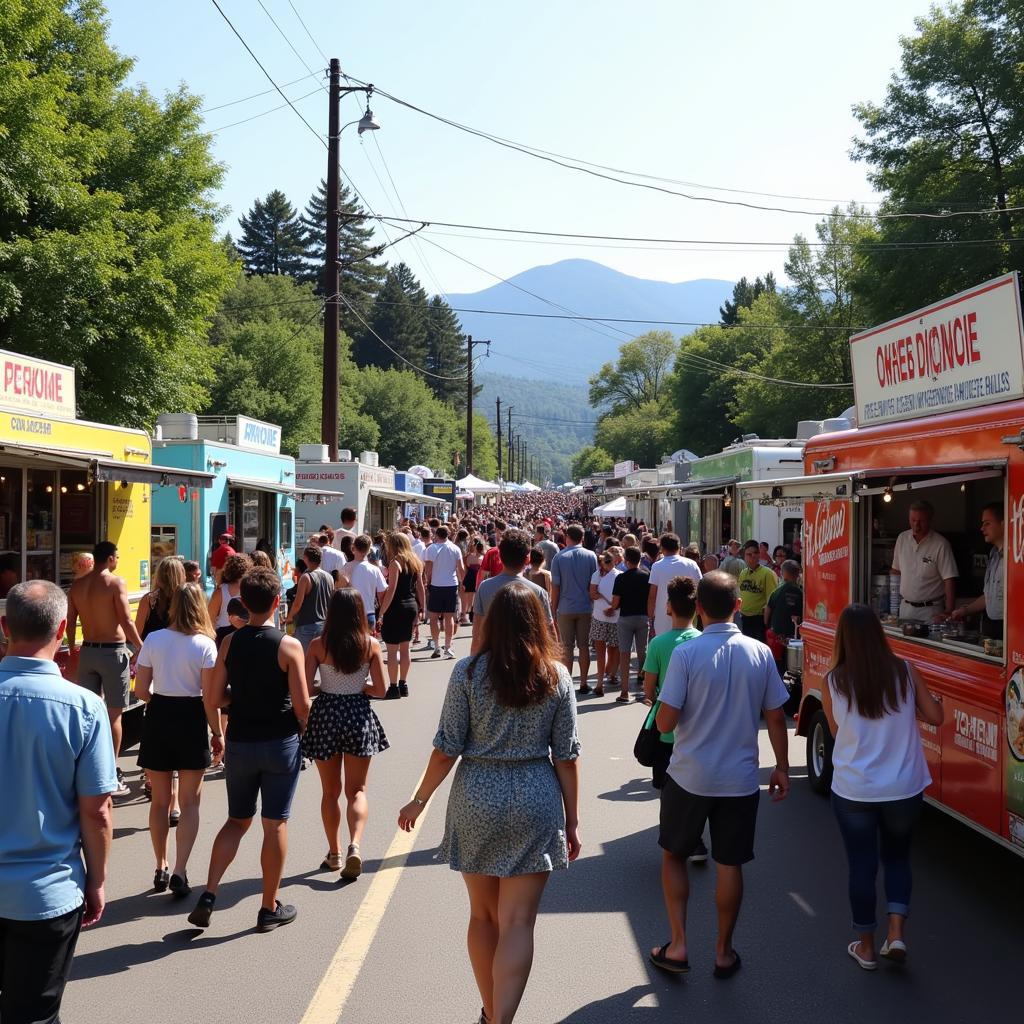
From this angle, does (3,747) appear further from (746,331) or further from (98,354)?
(746,331)

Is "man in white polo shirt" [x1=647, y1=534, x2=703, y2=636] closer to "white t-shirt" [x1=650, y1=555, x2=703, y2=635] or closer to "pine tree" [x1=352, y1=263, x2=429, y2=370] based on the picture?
"white t-shirt" [x1=650, y1=555, x2=703, y2=635]

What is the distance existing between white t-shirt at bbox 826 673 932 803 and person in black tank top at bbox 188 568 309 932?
2.69 metres

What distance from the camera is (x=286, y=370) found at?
1993 inches

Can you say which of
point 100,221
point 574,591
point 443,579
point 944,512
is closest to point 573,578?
point 574,591

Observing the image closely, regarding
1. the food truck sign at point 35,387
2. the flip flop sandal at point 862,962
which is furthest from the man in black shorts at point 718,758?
the food truck sign at point 35,387

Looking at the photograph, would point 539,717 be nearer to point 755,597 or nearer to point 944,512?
point 944,512

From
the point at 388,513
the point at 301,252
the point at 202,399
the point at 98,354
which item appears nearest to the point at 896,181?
the point at 388,513

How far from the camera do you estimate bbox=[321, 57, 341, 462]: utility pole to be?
72.5 ft

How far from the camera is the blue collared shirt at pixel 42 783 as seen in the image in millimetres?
3363

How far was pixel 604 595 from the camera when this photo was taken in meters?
13.5

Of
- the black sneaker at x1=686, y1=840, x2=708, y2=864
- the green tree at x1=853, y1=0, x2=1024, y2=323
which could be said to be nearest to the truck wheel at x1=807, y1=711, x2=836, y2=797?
the black sneaker at x1=686, y1=840, x2=708, y2=864

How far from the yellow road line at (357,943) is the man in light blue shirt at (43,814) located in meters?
1.36

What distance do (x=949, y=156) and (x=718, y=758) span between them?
31016mm

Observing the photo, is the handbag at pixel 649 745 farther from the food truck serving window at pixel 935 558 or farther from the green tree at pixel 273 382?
the green tree at pixel 273 382
